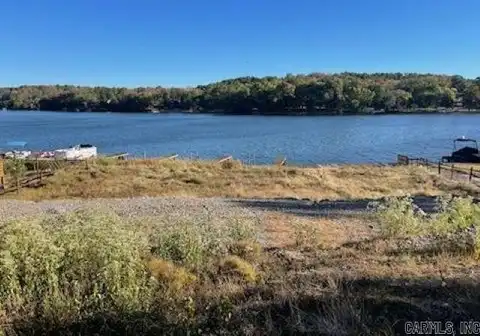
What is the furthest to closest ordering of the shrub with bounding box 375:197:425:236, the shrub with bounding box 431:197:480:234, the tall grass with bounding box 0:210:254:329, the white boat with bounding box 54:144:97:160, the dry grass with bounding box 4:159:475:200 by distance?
the white boat with bounding box 54:144:97:160 < the dry grass with bounding box 4:159:475:200 < the shrub with bounding box 375:197:425:236 < the shrub with bounding box 431:197:480:234 < the tall grass with bounding box 0:210:254:329

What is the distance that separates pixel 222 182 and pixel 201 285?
71.0 ft

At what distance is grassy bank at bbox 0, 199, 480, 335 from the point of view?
448 cm

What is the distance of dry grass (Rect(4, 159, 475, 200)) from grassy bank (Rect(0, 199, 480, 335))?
16558mm

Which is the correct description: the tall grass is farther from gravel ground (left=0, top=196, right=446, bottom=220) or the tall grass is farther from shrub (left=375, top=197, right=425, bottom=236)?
gravel ground (left=0, top=196, right=446, bottom=220)

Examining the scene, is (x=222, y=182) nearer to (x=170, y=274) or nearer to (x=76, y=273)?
(x=170, y=274)

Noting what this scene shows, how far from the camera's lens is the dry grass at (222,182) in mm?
25016

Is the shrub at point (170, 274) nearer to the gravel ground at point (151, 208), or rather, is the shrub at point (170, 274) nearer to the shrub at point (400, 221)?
the shrub at point (400, 221)

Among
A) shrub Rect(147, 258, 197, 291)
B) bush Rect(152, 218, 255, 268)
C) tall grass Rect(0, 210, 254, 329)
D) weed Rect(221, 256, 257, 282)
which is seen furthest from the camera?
bush Rect(152, 218, 255, 268)

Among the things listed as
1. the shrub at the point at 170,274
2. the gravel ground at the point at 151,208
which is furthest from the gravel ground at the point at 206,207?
the shrub at the point at 170,274

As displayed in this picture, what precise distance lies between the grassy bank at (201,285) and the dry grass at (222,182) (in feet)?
54.3

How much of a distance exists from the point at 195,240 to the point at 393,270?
2.59m

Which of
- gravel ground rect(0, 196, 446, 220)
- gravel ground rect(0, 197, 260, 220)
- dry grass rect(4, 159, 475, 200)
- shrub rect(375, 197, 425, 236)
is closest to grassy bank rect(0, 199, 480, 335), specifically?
shrub rect(375, 197, 425, 236)

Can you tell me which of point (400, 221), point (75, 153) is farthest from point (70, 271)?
point (75, 153)

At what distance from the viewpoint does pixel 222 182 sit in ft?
91.1
